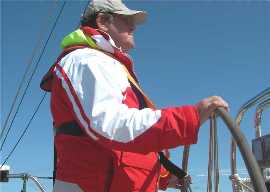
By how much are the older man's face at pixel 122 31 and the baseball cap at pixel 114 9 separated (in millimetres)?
33

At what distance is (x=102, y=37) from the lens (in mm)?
2941

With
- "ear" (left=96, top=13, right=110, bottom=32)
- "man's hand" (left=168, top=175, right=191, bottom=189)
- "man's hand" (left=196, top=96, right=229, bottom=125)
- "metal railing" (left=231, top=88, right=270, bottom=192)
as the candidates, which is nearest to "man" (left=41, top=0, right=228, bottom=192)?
"man's hand" (left=196, top=96, right=229, bottom=125)

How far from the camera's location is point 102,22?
10.4 ft

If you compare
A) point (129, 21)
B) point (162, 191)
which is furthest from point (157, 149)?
point (162, 191)

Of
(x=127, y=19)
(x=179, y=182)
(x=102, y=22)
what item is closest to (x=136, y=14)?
(x=127, y=19)

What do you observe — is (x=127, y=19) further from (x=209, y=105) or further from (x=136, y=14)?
(x=209, y=105)

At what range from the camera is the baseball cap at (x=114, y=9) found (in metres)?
3.16

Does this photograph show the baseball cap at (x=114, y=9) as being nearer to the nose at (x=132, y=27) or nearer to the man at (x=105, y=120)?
the nose at (x=132, y=27)

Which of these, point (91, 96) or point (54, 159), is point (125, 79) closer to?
point (91, 96)

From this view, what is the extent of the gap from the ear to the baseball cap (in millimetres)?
36

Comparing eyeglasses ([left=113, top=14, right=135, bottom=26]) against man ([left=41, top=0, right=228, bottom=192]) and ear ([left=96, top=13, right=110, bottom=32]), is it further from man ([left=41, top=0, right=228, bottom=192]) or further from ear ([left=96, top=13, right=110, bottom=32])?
man ([left=41, top=0, right=228, bottom=192])

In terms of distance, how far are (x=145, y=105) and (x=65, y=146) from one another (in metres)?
0.49

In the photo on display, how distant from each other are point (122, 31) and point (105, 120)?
3.00ft

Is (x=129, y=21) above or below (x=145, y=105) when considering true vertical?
above
